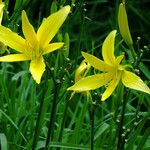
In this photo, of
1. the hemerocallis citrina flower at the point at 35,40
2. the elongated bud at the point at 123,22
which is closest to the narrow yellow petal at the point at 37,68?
the hemerocallis citrina flower at the point at 35,40

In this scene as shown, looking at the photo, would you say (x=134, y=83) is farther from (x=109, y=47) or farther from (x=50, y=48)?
(x=50, y=48)

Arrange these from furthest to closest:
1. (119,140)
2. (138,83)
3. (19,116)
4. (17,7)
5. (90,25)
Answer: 1. (90,25)
2. (19,116)
3. (17,7)
4. (119,140)
5. (138,83)

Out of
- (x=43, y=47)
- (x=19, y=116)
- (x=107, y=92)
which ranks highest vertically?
(x=43, y=47)

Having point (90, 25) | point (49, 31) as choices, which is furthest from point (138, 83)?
point (90, 25)

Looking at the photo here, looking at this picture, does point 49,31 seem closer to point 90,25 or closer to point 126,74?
point 126,74

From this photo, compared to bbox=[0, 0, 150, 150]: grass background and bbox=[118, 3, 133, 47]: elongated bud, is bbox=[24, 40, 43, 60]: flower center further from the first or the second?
bbox=[118, 3, 133, 47]: elongated bud

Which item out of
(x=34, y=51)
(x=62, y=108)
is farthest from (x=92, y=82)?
(x=62, y=108)
